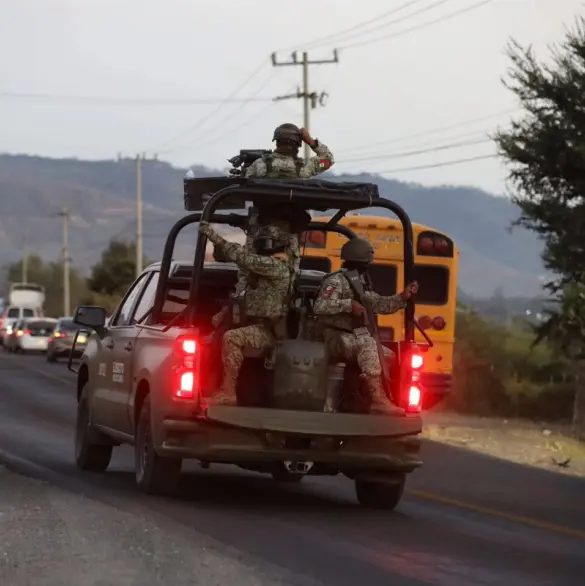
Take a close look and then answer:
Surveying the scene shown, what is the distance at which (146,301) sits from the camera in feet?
44.8

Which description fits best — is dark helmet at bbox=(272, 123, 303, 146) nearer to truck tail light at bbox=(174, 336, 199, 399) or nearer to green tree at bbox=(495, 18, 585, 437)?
truck tail light at bbox=(174, 336, 199, 399)

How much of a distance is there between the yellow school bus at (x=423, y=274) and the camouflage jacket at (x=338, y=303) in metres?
9.30

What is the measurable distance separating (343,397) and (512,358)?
3592cm

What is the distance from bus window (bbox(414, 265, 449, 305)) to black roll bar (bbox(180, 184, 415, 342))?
10.3m

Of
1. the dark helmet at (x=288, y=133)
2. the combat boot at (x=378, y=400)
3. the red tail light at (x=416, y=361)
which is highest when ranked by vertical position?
the dark helmet at (x=288, y=133)

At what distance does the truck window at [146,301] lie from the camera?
44.2 ft

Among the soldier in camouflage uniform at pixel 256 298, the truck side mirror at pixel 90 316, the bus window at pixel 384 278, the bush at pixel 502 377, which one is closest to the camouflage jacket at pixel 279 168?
the soldier in camouflage uniform at pixel 256 298

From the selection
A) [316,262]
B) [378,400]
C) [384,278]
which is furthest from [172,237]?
[384,278]

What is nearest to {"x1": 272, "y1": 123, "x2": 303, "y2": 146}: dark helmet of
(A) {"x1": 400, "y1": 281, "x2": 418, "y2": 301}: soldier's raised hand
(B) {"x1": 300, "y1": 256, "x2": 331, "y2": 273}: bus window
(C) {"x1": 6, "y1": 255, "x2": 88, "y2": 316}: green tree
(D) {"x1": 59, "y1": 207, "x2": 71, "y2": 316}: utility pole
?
(A) {"x1": 400, "y1": 281, "x2": 418, "y2": 301}: soldier's raised hand

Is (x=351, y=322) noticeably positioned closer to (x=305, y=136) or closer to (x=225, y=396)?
(x=225, y=396)

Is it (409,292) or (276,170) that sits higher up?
(276,170)

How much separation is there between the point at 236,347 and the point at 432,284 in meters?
11.5

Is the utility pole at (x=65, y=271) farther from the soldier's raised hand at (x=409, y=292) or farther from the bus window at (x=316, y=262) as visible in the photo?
the soldier's raised hand at (x=409, y=292)

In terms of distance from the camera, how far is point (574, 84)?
978 inches
